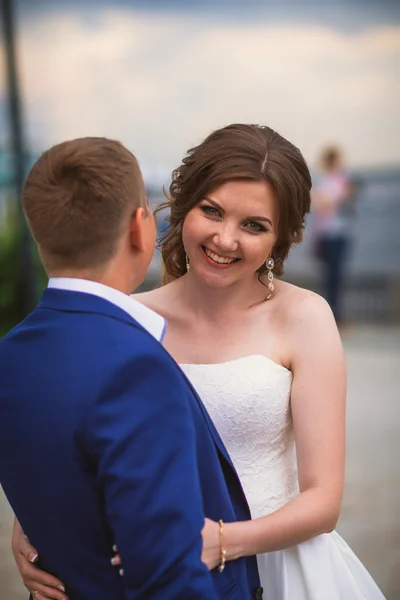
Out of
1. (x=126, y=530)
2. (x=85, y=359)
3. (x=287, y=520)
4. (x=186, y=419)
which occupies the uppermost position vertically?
(x=85, y=359)

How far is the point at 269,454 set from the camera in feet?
7.68

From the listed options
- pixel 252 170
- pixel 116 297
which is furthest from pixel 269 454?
pixel 116 297

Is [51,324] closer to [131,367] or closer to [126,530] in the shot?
[131,367]

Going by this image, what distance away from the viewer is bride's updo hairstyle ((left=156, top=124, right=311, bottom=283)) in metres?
2.15

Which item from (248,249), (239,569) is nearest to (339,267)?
(248,249)

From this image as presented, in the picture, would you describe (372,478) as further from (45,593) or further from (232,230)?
(45,593)

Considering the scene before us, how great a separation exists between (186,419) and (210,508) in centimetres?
27

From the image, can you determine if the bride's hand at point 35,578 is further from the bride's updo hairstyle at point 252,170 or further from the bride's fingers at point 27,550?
the bride's updo hairstyle at point 252,170

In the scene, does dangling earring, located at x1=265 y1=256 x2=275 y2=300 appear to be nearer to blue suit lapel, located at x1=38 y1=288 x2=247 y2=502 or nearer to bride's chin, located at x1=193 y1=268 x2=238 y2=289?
bride's chin, located at x1=193 y1=268 x2=238 y2=289

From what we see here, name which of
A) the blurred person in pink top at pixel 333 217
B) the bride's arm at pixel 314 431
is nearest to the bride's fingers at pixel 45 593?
the bride's arm at pixel 314 431

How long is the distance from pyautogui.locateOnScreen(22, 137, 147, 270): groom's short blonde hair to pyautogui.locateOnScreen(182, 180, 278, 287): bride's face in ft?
2.33

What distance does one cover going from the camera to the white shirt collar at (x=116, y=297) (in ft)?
4.68

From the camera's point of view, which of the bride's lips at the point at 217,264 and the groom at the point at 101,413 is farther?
the bride's lips at the point at 217,264

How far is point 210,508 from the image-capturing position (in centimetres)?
153
